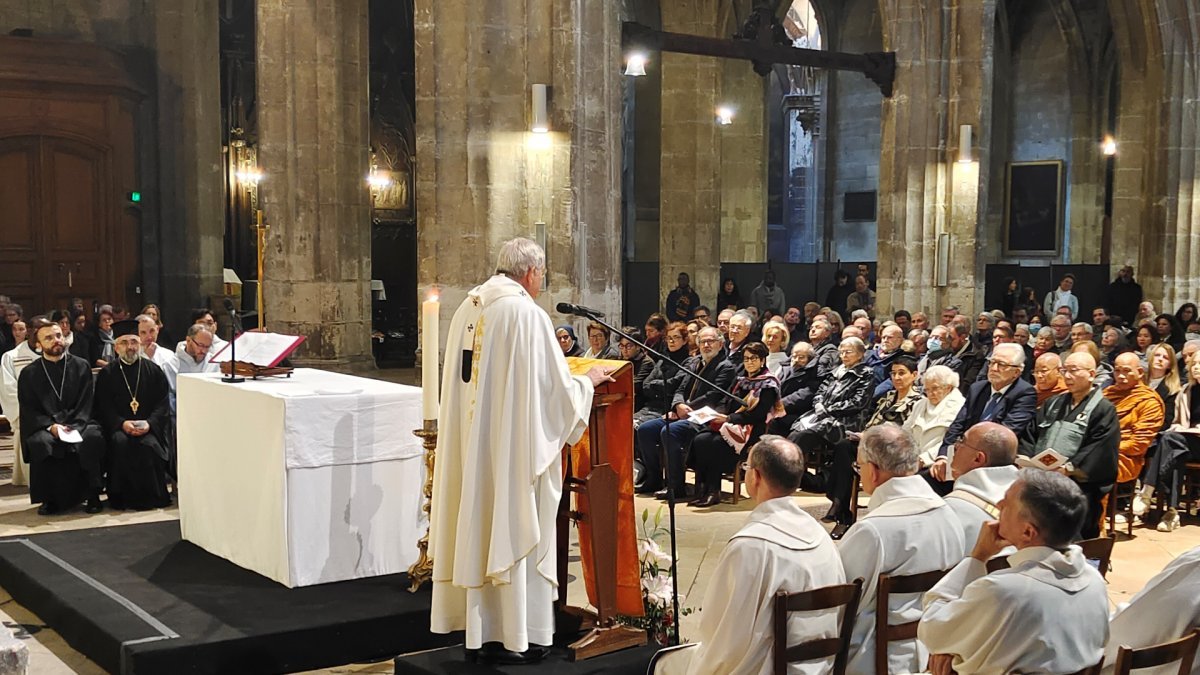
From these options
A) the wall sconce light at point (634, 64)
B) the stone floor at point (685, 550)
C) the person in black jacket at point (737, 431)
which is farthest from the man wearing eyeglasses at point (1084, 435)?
the wall sconce light at point (634, 64)

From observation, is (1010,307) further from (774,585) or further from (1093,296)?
(774,585)

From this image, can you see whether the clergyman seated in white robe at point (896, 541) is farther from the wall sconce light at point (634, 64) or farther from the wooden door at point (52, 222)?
the wooden door at point (52, 222)

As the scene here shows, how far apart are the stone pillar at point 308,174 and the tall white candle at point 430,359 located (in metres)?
7.76

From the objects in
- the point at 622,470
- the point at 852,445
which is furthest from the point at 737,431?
the point at 622,470

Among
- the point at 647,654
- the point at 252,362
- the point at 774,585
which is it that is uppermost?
the point at 252,362

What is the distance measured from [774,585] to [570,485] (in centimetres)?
145

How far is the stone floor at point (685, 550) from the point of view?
16.1 ft

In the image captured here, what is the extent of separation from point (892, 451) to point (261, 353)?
3.36m

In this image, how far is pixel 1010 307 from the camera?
1773 centimetres

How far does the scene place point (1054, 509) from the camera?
116 inches

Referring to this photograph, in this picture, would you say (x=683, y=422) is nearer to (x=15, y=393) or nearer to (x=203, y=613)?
(x=203, y=613)

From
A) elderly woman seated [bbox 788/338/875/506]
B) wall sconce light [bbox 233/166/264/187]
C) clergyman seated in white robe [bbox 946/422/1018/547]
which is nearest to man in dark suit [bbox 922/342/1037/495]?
elderly woman seated [bbox 788/338/875/506]

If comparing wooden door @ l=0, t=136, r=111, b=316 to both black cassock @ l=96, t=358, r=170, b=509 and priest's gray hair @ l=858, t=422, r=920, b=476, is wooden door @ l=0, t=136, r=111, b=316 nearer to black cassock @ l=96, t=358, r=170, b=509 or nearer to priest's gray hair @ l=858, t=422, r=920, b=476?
black cassock @ l=96, t=358, r=170, b=509

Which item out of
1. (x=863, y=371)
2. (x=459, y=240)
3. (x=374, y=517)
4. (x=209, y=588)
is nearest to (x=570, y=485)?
(x=374, y=517)
